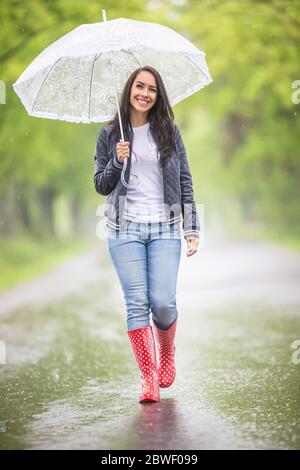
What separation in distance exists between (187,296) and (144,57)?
7.69 meters

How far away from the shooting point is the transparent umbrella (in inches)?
229

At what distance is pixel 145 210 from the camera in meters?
5.37

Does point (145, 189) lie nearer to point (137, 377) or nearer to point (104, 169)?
point (104, 169)

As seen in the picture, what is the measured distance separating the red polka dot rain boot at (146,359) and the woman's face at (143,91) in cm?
142

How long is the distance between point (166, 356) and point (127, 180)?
48.4 inches

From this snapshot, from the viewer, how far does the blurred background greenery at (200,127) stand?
1443 cm

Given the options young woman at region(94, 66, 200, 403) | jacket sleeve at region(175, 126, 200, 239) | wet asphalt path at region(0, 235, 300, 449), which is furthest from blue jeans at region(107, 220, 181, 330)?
wet asphalt path at region(0, 235, 300, 449)

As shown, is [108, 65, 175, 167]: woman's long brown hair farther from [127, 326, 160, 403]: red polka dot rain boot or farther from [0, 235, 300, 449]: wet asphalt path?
[0, 235, 300, 449]: wet asphalt path

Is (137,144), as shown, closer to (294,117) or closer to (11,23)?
(11,23)

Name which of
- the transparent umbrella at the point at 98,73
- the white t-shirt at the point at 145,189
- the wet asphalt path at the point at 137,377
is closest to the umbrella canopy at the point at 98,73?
the transparent umbrella at the point at 98,73

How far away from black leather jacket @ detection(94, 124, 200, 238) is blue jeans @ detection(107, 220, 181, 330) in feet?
0.30

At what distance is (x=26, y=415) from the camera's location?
5238 mm
